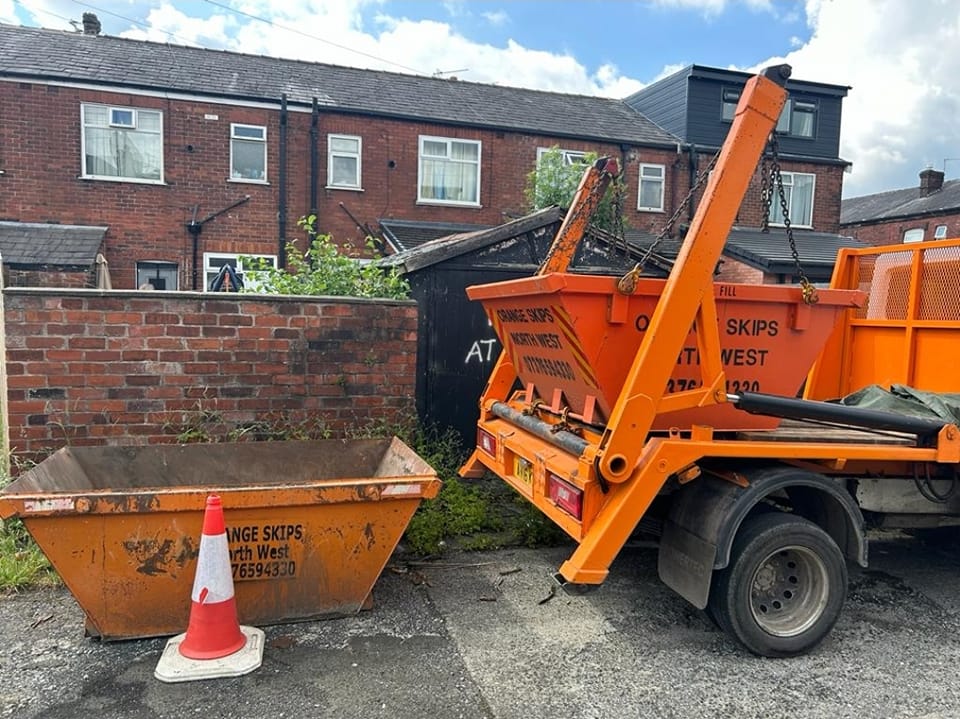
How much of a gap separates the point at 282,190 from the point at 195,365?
458 inches

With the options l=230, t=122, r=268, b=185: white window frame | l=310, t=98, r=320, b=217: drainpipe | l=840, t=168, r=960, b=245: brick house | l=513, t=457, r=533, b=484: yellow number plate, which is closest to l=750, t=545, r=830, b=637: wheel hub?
l=513, t=457, r=533, b=484: yellow number plate

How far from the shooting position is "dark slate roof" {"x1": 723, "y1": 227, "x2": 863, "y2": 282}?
16359mm

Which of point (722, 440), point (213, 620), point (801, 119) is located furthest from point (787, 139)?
point (213, 620)

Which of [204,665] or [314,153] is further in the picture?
[314,153]

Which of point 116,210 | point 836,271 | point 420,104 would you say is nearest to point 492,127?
point 420,104

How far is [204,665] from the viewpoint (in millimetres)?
3240

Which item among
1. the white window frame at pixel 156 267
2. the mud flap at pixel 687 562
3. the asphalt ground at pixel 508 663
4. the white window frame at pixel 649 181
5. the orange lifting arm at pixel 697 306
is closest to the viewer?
the asphalt ground at pixel 508 663

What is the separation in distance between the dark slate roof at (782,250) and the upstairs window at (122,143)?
41.6 ft

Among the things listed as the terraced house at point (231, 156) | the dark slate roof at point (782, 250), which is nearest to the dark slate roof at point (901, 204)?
the dark slate roof at point (782, 250)

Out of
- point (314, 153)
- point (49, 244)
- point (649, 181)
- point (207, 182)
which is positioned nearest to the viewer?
point (49, 244)

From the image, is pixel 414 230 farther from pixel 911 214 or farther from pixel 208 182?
pixel 911 214

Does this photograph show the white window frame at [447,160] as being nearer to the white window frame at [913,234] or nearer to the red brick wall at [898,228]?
the red brick wall at [898,228]

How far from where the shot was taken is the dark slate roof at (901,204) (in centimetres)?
3139

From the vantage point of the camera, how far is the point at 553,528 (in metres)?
5.11
